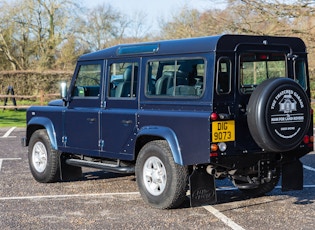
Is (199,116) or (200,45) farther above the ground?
(200,45)

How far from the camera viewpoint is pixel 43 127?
9648 millimetres

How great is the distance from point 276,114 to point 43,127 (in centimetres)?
421

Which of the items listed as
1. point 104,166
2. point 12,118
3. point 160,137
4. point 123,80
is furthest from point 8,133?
point 160,137

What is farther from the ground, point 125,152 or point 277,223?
point 125,152

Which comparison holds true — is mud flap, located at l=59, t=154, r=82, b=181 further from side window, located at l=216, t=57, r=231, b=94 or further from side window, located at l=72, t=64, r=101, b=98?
side window, located at l=216, t=57, r=231, b=94

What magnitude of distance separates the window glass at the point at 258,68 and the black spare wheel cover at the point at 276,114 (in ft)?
1.11

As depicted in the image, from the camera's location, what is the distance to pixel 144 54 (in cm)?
782

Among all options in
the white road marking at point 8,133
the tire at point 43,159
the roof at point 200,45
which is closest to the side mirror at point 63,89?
the tire at point 43,159

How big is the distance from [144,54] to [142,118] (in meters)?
0.84

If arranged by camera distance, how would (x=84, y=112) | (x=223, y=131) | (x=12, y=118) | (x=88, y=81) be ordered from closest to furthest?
(x=223, y=131) < (x=84, y=112) < (x=88, y=81) < (x=12, y=118)

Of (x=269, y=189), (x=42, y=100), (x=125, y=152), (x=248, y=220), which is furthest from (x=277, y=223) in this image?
(x=42, y=100)

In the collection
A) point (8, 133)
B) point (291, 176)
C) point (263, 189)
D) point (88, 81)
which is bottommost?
point (263, 189)

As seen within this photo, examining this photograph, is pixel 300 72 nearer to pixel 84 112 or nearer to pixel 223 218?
pixel 223 218

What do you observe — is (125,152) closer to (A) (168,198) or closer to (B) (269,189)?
(A) (168,198)
